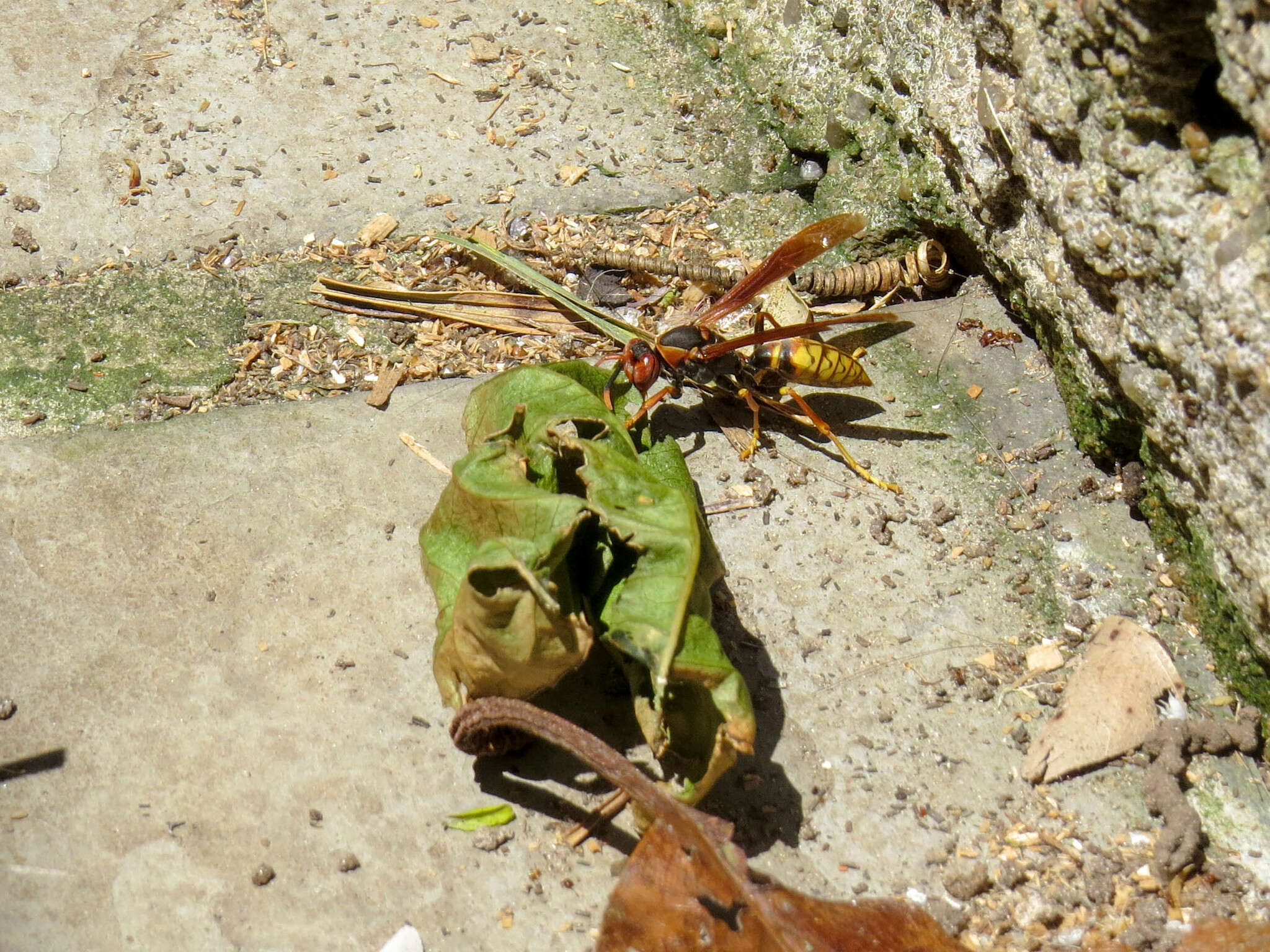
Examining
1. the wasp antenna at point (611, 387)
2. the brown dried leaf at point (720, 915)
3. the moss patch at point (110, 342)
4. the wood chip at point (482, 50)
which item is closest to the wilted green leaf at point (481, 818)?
the brown dried leaf at point (720, 915)

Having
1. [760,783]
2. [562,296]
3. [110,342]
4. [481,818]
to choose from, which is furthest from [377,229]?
[760,783]

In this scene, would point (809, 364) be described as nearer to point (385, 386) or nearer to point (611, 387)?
point (611, 387)

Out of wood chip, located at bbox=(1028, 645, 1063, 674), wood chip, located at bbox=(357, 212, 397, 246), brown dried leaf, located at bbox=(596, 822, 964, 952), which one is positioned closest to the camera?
brown dried leaf, located at bbox=(596, 822, 964, 952)

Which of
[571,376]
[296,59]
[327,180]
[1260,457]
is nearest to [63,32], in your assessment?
[296,59]

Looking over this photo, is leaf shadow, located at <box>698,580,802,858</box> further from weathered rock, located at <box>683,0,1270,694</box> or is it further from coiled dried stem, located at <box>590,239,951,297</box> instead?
coiled dried stem, located at <box>590,239,951,297</box>

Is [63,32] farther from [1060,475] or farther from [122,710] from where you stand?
[1060,475]

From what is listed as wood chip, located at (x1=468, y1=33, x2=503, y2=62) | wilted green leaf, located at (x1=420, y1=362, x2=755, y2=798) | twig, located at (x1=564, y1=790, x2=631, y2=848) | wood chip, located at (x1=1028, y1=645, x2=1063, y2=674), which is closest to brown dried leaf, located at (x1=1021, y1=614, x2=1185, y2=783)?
wood chip, located at (x1=1028, y1=645, x2=1063, y2=674)
